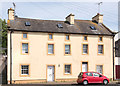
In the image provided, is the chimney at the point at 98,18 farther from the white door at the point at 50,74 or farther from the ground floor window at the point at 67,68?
the white door at the point at 50,74

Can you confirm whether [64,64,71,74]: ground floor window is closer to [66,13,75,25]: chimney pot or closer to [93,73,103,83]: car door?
[93,73,103,83]: car door

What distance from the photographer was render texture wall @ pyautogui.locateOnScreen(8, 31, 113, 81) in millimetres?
23688

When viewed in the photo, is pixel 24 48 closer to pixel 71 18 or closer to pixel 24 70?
pixel 24 70

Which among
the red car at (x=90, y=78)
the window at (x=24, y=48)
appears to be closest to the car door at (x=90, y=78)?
the red car at (x=90, y=78)

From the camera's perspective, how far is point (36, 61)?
24.3 meters

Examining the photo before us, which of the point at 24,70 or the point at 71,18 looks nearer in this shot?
the point at 24,70

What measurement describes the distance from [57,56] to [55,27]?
172 inches

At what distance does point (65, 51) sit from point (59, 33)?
273 cm

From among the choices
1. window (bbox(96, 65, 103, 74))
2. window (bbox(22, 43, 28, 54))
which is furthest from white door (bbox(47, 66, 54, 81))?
window (bbox(96, 65, 103, 74))

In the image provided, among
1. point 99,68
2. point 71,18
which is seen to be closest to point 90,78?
point 99,68

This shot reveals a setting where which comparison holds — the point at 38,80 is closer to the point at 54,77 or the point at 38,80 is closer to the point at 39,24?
the point at 54,77

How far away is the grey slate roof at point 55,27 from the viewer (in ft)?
80.8

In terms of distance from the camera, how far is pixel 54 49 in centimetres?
2505

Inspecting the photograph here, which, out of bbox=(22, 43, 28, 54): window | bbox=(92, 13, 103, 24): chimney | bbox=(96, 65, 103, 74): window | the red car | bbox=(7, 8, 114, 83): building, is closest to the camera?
the red car
